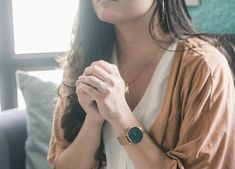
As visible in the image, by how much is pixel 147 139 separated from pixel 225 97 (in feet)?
0.66

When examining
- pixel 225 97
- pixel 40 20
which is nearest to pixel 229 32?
pixel 40 20

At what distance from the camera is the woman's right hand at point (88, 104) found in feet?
3.01

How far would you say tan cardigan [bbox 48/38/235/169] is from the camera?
831 mm

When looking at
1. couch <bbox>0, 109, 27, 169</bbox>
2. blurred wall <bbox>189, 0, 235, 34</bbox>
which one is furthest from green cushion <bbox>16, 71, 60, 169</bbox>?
blurred wall <bbox>189, 0, 235, 34</bbox>

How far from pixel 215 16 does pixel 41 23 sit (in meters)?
0.89

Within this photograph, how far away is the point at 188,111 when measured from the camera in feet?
2.83

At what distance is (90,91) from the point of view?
2.91 feet

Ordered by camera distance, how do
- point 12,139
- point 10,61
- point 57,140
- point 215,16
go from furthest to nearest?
point 215,16 → point 10,61 → point 12,139 → point 57,140

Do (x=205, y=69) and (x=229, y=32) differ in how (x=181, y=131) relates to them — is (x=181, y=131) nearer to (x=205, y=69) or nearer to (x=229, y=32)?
(x=205, y=69)

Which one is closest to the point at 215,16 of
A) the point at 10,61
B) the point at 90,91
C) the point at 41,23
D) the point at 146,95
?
the point at 41,23

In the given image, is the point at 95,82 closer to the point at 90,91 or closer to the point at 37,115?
the point at 90,91

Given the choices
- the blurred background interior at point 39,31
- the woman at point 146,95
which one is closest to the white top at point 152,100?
the woman at point 146,95

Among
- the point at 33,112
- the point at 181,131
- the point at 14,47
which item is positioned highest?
the point at 181,131

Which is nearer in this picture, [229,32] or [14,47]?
[14,47]
